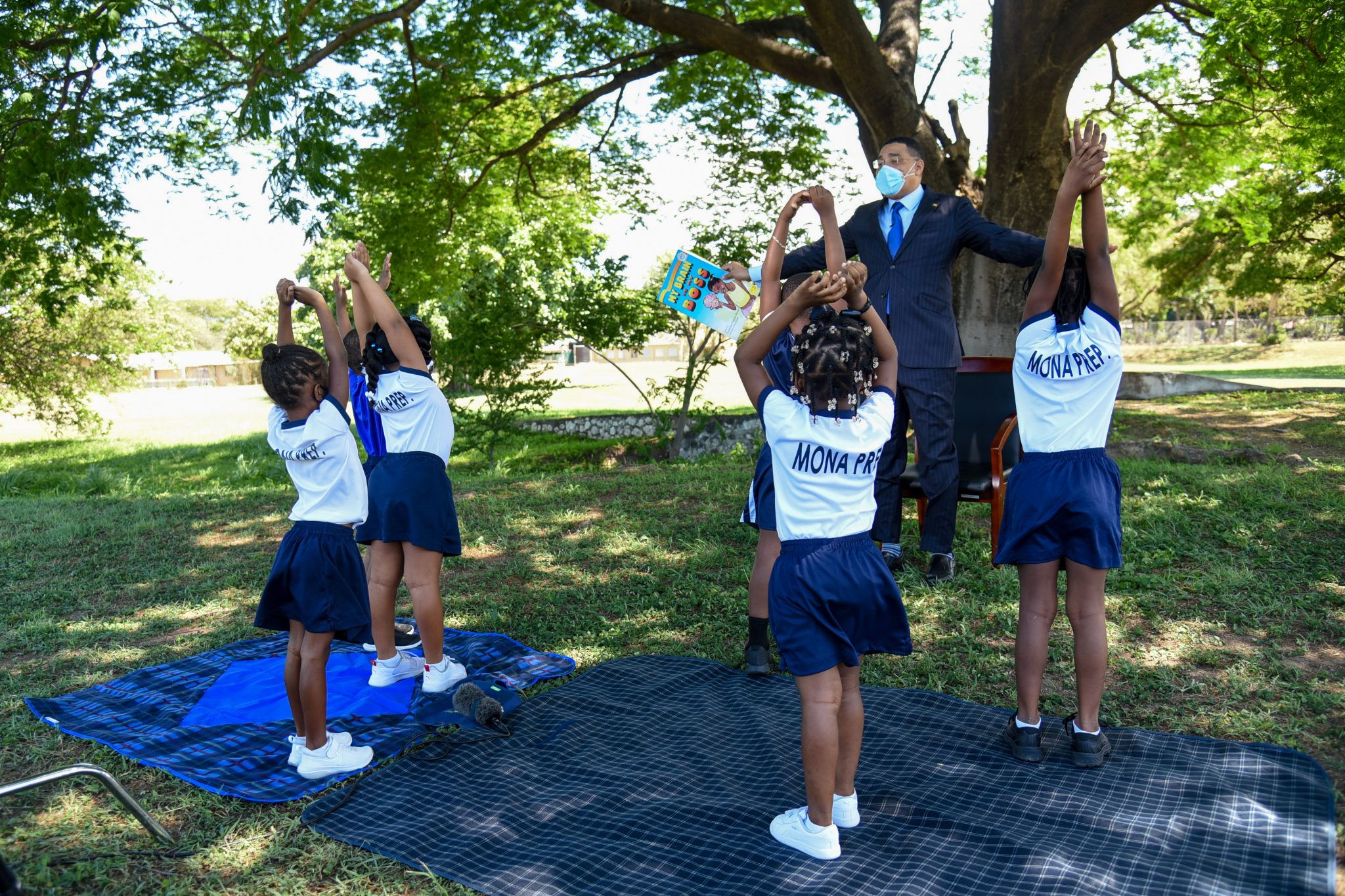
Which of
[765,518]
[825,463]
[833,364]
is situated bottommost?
[765,518]

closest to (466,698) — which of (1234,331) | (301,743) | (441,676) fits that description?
(441,676)

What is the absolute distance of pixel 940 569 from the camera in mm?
5023

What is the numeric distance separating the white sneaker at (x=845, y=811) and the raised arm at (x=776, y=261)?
164 centimetres

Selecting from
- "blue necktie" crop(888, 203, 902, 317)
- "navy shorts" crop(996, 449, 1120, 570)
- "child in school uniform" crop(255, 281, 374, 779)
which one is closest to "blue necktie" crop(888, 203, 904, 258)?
"blue necktie" crop(888, 203, 902, 317)

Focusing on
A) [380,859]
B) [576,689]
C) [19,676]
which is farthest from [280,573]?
[19,676]

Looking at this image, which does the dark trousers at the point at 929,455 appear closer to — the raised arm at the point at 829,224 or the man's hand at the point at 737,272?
the man's hand at the point at 737,272

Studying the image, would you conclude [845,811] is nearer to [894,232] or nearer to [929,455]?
[929,455]

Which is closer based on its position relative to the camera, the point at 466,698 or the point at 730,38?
the point at 466,698

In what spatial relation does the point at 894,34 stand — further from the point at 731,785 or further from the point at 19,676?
the point at 19,676

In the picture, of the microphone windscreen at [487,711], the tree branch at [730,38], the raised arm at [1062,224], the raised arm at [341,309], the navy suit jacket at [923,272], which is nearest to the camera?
the raised arm at [1062,224]

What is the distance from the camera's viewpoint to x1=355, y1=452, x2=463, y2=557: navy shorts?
12.5 feet

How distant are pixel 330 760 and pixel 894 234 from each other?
3718 millimetres

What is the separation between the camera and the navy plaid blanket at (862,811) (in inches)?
98.3

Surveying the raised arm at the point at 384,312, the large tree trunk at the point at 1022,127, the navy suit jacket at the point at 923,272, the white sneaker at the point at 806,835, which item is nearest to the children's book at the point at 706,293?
the navy suit jacket at the point at 923,272
